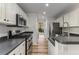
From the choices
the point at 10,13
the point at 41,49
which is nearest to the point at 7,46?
the point at 10,13

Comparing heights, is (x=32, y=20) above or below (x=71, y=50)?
above

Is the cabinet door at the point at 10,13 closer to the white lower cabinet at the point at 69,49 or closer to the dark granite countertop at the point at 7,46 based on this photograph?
the dark granite countertop at the point at 7,46

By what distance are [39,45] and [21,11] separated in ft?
3.80

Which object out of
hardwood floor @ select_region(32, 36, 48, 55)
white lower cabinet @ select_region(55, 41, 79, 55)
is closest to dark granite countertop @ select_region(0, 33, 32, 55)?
white lower cabinet @ select_region(55, 41, 79, 55)

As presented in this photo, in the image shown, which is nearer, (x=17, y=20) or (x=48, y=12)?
(x=17, y=20)

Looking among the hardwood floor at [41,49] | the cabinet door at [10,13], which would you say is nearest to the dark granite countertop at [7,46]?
the cabinet door at [10,13]

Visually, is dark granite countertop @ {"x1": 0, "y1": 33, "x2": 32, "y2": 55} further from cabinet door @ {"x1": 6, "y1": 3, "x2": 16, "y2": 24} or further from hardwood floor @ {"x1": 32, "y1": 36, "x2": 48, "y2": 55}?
hardwood floor @ {"x1": 32, "y1": 36, "x2": 48, "y2": 55}

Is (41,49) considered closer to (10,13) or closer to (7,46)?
(10,13)
